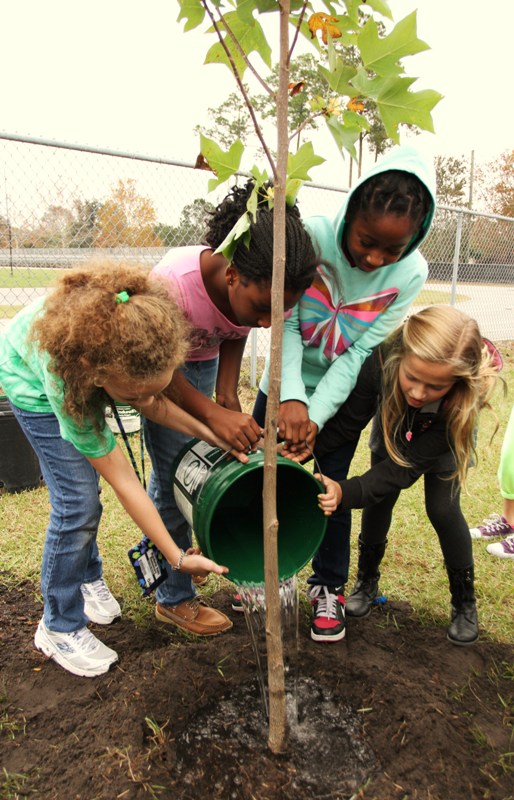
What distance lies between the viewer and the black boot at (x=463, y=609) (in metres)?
2.12

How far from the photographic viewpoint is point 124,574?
2.58m

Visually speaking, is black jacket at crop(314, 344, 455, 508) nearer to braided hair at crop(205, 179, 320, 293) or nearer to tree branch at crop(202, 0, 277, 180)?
braided hair at crop(205, 179, 320, 293)

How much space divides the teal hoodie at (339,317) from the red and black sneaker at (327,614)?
676 mm

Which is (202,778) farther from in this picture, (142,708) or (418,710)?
(418,710)

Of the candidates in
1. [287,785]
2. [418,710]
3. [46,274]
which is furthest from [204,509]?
[46,274]

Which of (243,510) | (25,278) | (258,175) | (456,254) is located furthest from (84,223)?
(456,254)

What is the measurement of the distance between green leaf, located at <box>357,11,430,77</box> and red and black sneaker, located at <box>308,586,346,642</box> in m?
1.73

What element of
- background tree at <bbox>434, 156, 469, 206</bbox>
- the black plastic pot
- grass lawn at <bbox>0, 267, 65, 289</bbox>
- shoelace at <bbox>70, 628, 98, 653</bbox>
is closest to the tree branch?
shoelace at <bbox>70, 628, 98, 653</bbox>

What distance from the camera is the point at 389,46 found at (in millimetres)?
978

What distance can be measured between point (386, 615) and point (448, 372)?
104cm

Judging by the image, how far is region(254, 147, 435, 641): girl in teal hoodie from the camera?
1.71 m

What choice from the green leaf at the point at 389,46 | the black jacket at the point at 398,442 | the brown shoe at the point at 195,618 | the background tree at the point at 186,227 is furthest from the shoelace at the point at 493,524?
the background tree at the point at 186,227

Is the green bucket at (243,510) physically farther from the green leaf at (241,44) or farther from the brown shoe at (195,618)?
the green leaf at (241,44)

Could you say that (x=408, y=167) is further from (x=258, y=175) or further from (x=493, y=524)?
(x=493, y=524)
